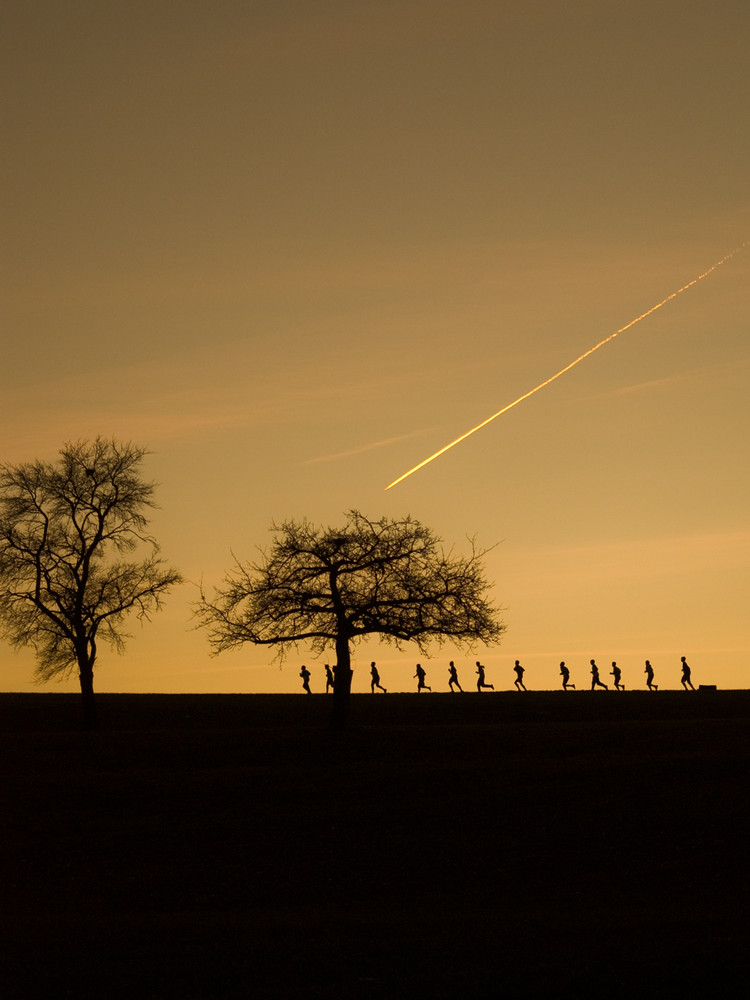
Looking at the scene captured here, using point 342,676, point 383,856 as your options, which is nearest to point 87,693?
point 342,676

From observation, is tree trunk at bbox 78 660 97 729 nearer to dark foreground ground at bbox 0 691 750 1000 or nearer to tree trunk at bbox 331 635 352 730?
dark foreground ground at bbox 0 691 750 1000

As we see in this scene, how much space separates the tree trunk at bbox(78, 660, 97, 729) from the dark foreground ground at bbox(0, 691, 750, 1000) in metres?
1.66

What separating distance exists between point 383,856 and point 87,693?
26.9 metres

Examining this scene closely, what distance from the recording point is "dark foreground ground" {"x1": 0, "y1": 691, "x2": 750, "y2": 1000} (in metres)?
15.7

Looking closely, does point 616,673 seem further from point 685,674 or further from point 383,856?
point 383,856

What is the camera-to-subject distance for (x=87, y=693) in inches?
2000

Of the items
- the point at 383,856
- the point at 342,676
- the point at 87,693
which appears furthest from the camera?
the point at 87,693

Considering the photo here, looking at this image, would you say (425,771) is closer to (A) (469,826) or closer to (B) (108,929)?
(A) (469,826)

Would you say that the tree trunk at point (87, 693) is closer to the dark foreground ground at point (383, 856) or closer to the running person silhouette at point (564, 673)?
the dark foreground ground at point (383, 856)

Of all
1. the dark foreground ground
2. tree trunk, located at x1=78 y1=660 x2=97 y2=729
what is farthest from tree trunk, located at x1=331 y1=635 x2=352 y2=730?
tree trunk, located at x1=78 y1=660 x2=97 y2=729

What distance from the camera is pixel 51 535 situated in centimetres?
5247

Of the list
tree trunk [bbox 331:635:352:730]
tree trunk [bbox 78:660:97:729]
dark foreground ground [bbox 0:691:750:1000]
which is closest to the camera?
dark foreground ground [bbox 0:691:750:1000]

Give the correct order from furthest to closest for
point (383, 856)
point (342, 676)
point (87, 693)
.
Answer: point (87, 693) < point (342, 676) < point (383, 856)

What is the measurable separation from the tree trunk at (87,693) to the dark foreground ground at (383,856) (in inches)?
65.3
